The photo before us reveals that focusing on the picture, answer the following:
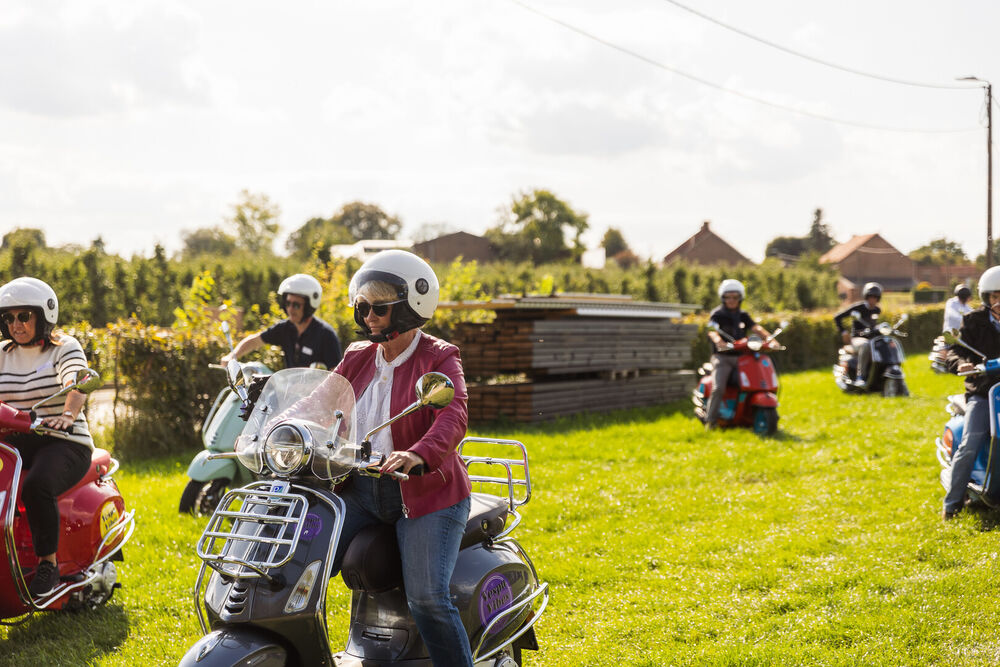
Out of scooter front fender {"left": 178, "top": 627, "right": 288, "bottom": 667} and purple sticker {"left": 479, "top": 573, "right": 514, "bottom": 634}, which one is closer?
scooter front fender {"left": 178, "top": 627, "right": 288, "bottom": 667}

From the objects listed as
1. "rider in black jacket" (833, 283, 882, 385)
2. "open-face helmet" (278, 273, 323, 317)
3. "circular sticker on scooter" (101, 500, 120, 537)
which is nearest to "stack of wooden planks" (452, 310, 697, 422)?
"rider in black jacket" (833, 283, 882, 385)

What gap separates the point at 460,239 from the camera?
196ft

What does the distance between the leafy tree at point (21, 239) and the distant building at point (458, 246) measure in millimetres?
36020

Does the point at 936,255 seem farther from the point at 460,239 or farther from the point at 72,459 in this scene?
the point at 72,459

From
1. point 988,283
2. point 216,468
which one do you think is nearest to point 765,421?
point 988,283

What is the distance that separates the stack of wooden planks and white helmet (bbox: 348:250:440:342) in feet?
27.1

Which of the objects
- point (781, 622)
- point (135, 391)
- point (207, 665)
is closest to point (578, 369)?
point (135, 391)

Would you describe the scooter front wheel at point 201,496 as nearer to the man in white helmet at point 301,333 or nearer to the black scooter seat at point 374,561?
the man in white helmet at point 301,333

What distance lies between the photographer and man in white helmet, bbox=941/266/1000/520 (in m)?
6.11

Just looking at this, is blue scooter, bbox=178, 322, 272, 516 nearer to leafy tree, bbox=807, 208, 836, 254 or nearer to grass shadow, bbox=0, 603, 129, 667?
grass shadow, bbox=0, 603, 129, 667

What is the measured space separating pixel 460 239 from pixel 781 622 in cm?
5571

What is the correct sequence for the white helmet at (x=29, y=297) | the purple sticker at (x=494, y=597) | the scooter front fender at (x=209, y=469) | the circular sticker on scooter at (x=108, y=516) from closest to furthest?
1. the purple sticker at (x=494, y=597)
2. the white helmet at (x=29, y=297)
3. the circular sticker on scooter at (x=108, y=516)
4. the scooter front fender at (x=209, y=469)

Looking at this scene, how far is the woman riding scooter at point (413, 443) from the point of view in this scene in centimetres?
320

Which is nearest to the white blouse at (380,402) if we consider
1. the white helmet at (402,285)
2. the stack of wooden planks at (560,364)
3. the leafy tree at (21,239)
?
the white helmet at (402,285)
